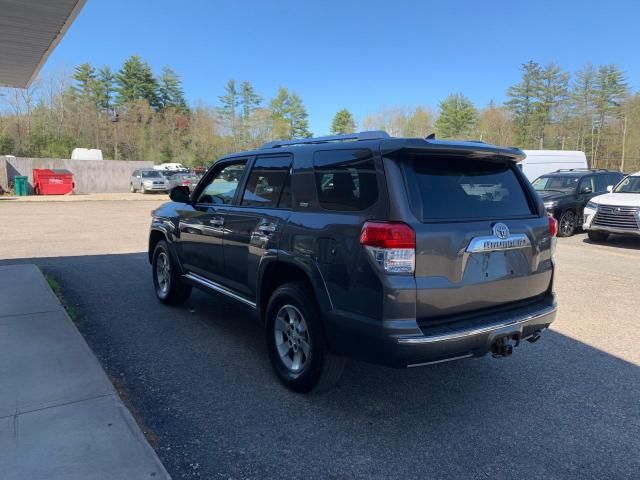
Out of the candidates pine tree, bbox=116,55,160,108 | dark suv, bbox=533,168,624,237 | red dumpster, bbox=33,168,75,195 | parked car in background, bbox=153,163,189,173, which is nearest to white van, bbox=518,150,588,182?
dark suv, bbox=533,168,624,237

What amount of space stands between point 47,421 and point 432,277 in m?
2.62

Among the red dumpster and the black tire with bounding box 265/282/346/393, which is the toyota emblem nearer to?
the black tire with bounding box 265/282/346/393

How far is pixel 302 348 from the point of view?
11.9ft

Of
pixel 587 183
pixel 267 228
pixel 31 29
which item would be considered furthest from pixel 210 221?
pixel 587 183

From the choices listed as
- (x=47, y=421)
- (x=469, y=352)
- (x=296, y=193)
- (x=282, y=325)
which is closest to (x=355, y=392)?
(x=282, y=325)

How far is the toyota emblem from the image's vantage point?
320cm

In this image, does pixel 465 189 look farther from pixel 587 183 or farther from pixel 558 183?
pixel 587 183

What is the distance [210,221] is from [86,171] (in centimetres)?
3347

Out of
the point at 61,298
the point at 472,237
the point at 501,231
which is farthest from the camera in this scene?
the point at 61,298

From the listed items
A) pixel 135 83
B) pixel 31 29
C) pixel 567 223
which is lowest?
pixel 567 223

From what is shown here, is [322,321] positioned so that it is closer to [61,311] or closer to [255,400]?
[255,400]

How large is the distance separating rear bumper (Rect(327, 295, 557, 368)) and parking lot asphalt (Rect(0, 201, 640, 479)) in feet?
1.84

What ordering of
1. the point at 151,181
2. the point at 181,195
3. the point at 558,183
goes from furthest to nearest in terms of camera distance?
the point at 151,181 < the point at 558,183 < the point at 181,195

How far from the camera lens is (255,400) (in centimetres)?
355
